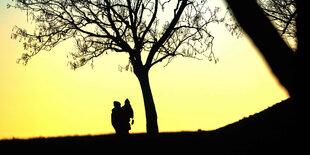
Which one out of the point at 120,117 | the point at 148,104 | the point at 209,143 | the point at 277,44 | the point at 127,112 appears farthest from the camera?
the point at 148,104

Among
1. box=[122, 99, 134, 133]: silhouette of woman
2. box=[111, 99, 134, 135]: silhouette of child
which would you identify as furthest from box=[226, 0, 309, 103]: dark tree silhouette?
box=[122, 99, 134, 133]: silhouette of woman

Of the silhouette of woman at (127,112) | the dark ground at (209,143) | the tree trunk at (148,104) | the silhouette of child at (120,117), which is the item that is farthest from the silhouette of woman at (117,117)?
the tree trunk at (148,104)

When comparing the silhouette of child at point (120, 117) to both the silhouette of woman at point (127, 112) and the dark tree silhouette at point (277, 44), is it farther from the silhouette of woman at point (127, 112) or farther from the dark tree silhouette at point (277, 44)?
the dark tree silhouette at point (277, 44)

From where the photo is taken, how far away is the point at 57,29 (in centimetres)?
2000

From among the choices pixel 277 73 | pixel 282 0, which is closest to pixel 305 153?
pixel 277 73

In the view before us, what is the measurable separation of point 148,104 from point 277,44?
16419 mm

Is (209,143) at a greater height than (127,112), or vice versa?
(127,112)

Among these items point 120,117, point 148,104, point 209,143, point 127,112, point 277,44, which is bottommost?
point 209,143

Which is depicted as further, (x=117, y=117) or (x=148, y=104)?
(x=148, y=104)

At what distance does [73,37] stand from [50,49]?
1.52m

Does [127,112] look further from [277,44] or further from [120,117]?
[277,44]

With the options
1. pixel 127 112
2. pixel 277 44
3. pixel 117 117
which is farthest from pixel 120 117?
pixel 277 44

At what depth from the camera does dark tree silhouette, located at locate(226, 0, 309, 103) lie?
6.99 feet

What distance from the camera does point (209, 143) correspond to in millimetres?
11742
